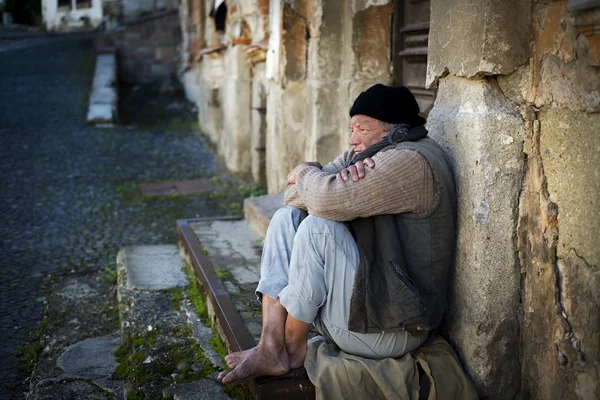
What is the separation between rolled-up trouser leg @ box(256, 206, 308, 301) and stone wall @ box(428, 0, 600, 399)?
0.69 meters

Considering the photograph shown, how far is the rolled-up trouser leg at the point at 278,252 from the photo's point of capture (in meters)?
2.71

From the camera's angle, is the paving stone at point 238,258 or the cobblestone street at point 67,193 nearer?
the paving stone at point 238,258

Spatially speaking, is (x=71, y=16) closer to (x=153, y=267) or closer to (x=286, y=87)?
(x=286, y=87)

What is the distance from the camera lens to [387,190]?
246 centimetres

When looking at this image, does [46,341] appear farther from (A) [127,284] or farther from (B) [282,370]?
(B) [282,370]

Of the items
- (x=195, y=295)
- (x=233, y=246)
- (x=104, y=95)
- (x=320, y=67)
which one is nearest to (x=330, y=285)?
(x=195, y=295)

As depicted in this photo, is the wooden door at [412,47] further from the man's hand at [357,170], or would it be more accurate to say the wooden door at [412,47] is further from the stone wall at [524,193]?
the man's hand at [357,170]

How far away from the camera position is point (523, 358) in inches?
101

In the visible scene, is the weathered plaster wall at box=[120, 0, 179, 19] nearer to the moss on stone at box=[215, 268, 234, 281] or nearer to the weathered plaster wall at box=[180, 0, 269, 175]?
the weathered plaster wall at box=[180, 0, 269, 175]

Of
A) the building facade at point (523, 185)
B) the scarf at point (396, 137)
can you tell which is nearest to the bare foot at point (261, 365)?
the building facade at point (523, 185)

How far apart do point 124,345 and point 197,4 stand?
8.92 meters

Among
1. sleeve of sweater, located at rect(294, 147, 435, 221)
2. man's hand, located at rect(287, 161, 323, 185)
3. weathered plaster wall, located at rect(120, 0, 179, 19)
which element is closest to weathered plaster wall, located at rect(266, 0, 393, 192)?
man's hand, located at rect(287, 161, 323, 185)

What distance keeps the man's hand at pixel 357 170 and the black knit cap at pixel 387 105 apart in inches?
8.7

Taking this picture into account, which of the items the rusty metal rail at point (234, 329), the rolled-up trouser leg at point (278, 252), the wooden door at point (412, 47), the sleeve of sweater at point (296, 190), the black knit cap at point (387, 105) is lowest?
the rusty metal rail at point (234, 329)
